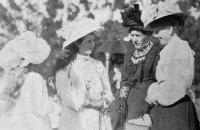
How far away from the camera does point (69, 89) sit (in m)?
2.10

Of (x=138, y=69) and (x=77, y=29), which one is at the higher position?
(x=77, y=29)

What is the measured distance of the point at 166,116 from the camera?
179cm

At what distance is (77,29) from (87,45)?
0.11 meters

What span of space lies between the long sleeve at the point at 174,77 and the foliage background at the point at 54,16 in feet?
1.45

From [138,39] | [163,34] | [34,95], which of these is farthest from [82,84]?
[163,34]

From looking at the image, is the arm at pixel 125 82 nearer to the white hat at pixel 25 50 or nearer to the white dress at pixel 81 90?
the white dress at pixel 81 90

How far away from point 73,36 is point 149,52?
412mm

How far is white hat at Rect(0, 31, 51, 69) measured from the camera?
223 cm

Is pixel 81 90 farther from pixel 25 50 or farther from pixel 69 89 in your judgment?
pixel 25 50

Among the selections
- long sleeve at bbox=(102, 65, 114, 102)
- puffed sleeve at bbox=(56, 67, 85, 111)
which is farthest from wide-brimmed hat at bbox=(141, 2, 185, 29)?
puffed sleeve at bbox=(56, 67, 85, 111)

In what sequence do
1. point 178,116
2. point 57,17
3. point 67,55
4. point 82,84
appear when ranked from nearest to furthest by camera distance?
point 178,116
point 82,84
point 67,55
point 57,17

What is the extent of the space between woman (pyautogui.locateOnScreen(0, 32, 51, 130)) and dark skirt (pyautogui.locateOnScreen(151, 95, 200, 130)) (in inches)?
25.8

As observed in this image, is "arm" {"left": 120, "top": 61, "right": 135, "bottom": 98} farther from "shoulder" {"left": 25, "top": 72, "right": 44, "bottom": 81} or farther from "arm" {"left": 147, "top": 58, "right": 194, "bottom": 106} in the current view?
"shoulder" {"left": 25, "top": 72, "right": 44, "bottom": 81}

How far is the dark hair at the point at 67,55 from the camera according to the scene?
7.09 feet
